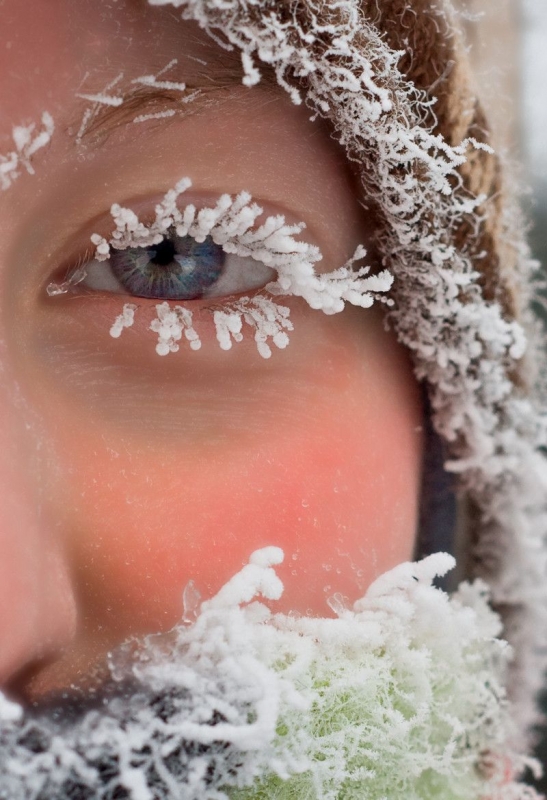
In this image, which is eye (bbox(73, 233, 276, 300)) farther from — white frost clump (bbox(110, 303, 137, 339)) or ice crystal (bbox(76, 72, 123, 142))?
ice crystal (bbox(76, 72, 123, 142))

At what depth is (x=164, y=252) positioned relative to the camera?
0.68 meters

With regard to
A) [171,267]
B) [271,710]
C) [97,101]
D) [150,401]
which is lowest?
[271,710]

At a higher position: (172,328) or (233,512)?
(172,328)

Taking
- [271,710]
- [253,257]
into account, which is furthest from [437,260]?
[271,710]

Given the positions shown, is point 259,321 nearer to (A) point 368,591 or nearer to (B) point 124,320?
(B) point 124,320

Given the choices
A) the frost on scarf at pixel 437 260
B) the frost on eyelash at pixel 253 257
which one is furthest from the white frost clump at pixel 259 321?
the frost on scarf at pixel 437 260

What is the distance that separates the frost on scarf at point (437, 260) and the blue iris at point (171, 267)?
145 mm

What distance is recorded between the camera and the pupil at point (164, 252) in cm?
68

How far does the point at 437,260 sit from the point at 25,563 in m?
0.43

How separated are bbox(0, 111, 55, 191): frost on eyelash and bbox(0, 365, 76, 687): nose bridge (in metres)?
0.13

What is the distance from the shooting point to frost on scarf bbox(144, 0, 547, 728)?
1.95ft

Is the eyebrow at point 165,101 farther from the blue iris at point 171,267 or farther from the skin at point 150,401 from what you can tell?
the blue iris at point 171,267

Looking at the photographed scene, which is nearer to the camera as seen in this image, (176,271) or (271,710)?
(271,710)

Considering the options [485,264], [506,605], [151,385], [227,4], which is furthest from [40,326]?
[506,605]
